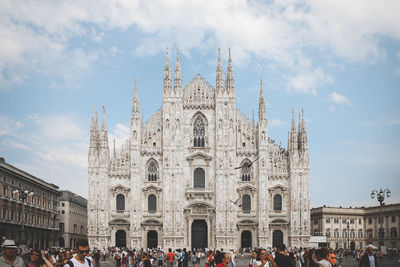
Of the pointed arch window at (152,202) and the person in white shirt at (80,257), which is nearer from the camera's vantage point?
the person in white shirt at (80,257)

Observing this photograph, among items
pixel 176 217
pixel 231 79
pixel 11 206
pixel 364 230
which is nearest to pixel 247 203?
pixel 176 217

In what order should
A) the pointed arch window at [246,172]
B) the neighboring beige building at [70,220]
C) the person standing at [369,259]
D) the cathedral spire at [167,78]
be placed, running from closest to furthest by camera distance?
the person standing at [369,259] → the pointed arch window at [246,172] → the cathedral spire at [167,78] → the neighboring beige building at [70,220]

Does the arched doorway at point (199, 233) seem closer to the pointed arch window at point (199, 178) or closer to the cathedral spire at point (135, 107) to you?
the pointed arch window at point (199, 178)

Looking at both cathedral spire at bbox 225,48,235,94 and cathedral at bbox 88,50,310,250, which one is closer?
cathedral at bbox 88,50,310,250

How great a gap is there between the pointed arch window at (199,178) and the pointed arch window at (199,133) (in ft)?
9.88

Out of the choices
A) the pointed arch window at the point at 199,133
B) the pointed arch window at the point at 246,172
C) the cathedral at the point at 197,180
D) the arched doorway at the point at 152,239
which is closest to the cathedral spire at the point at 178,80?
the cathedral at the point at 197,180

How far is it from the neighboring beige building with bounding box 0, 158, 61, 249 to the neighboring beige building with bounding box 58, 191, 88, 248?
3.58m

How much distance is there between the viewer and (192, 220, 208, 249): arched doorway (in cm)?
5953

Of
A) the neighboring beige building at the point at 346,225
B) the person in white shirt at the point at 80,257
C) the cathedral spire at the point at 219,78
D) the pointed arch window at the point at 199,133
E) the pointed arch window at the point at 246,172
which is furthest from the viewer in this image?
the neighboring beige building at the point at 346,225

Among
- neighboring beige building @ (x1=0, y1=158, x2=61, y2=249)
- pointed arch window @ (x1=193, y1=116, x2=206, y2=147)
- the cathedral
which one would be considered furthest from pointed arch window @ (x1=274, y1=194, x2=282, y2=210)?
neighboring beige building @ (x1=0, y1=158, x2=61, y2=249)

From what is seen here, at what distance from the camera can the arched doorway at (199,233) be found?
195 feet

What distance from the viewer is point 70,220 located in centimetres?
8319

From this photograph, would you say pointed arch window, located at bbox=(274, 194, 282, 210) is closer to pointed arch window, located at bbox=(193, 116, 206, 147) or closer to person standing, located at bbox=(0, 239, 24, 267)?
pointed arch window, located at bbox=(193, 116, 206, 147)

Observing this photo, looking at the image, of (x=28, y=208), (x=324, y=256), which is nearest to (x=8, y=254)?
(x=324, y=256)
